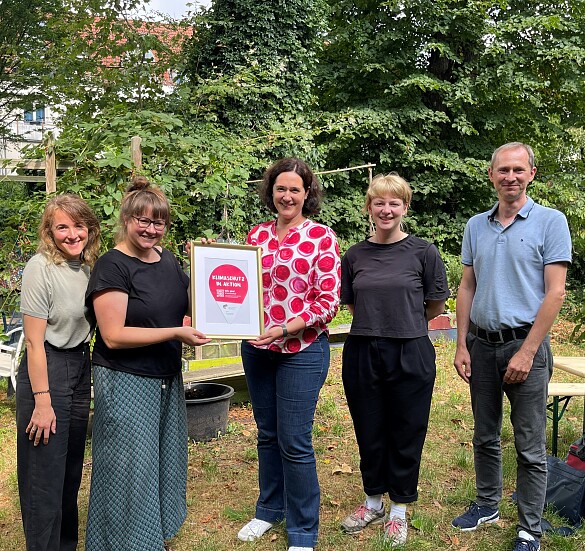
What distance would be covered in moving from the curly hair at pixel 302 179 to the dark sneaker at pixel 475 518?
74.6 inches

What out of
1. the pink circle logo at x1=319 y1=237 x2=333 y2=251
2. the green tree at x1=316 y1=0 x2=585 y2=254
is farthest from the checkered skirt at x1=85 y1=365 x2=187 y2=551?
the green tree at x1=316 y1=0 x2=585 y2=254

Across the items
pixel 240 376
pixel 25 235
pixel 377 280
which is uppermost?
pixel 25 235

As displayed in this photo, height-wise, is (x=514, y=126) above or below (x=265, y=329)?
above

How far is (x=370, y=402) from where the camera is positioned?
10.8ft

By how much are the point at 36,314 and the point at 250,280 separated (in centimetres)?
95

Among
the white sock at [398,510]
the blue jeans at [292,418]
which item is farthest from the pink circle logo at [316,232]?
the white sock at [398,510]

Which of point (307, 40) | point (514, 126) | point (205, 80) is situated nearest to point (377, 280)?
point (205, 80)

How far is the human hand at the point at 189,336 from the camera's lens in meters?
2.68

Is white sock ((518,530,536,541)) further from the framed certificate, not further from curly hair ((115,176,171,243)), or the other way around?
curly hair ((115,176,171,243))

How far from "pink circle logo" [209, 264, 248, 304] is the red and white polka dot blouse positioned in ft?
0.57

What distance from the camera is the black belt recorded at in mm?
3043

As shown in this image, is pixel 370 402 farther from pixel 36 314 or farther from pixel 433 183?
pixel 433 183

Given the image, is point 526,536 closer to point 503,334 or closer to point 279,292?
point 503,334

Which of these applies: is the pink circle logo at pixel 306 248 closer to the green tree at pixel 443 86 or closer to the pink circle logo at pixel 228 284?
the pink circle logo at pixel 228 284
